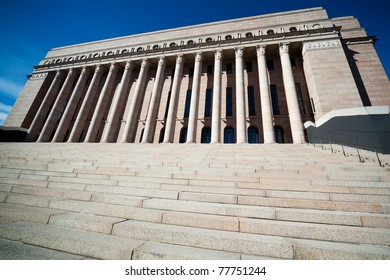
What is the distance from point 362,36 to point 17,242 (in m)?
31.9

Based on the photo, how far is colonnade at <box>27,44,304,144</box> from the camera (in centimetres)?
1586

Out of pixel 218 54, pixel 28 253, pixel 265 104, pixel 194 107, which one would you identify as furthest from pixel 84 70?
pixel 28 253

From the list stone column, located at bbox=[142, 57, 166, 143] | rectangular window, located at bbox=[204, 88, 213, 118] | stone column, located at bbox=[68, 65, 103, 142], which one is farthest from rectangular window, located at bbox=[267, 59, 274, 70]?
stone column, located at bbox=[68, 65, 103, 142]

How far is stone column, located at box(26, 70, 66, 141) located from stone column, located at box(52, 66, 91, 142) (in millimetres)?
3777

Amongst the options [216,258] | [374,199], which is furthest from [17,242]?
[374,199]

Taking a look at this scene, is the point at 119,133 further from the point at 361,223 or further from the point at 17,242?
the point at 361,223

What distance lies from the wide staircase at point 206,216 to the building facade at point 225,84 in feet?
35.9

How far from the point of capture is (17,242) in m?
2.35

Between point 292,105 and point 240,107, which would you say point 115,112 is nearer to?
point 240,107

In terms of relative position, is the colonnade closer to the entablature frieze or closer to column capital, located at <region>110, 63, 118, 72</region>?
column capital, located at <region>110, 63, 118, 72</region>

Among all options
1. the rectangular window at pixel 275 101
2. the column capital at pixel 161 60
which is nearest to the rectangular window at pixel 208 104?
the column capital at pixel 161 60

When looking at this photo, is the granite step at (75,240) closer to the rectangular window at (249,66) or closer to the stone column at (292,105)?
the stone column at (292,105)

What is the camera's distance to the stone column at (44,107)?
70.4ft

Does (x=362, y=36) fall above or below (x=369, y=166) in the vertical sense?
above
